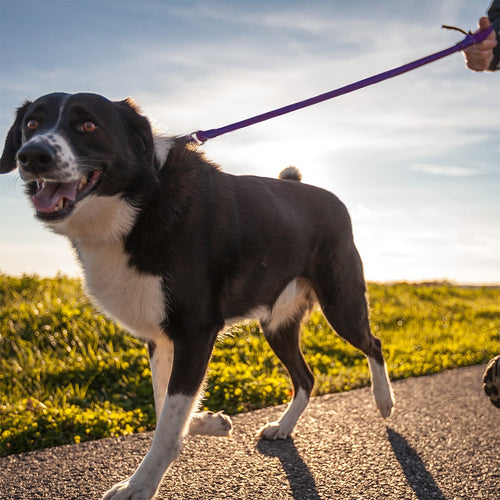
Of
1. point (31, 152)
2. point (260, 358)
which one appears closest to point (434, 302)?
point (260, 358)

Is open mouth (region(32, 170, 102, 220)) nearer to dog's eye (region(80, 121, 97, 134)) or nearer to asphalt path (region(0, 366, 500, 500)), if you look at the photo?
dog's eye (region(80, 121, 97, 134))

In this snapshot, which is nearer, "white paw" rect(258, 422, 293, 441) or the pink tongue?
the pink tongue

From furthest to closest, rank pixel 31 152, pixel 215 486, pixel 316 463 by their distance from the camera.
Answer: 1. pixel 316 463
2. pixel 215 486
3. pixel 31 152

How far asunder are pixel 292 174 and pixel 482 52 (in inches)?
66.4

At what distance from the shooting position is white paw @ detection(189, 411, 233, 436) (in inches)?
138

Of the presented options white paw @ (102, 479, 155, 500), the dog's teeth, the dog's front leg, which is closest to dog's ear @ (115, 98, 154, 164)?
the dog's teeth

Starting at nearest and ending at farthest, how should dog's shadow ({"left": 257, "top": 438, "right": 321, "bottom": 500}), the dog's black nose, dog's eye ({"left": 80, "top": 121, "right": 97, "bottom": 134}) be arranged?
1. the dog's black nose
2. dog's eye ({"left": 80, "top": 121, "right": 97, "bottom": 134})
3. dog's shadow ({"left": 257, "top": 438, "right": 321, "bottom": 500})

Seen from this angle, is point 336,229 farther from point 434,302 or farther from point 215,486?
point 434,302

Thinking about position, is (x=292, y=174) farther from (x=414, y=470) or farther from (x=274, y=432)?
(x=414, y=470)

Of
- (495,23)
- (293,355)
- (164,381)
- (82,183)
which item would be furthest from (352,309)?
(82,183)

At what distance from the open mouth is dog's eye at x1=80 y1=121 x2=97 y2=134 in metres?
0.20

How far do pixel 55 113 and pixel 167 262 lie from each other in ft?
2.93

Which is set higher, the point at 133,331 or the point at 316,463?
the point at 133,331

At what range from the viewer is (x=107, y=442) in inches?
158
